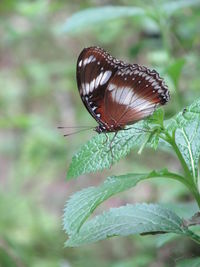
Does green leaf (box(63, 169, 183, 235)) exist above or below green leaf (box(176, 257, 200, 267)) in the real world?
above

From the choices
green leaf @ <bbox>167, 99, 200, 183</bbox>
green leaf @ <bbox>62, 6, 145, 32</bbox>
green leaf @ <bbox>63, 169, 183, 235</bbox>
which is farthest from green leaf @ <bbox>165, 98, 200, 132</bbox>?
green leaf @ <bbox>62, 6, 145, 32</bbox>

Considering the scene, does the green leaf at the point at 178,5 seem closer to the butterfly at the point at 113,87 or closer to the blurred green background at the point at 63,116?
the blurred green background at the point at 63,116

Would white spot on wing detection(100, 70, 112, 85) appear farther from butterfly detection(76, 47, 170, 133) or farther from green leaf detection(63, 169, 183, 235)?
green leaf detection(63, 169, 183, 235)

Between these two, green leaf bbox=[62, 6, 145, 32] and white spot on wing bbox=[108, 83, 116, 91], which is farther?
green leaf bbox=[62, 6, 145, 32]

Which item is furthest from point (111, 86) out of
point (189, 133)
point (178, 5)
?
point (178, 5)

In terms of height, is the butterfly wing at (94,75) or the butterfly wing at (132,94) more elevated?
the butterfly wing at (94,75)

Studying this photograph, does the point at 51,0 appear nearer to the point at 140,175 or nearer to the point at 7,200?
the point at 7,200

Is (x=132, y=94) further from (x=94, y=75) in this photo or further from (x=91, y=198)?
(x=91, y=198)

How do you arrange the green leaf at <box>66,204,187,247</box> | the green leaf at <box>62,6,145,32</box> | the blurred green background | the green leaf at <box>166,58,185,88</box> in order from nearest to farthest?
the green leaf at <box>66,204,187,247</box> < the green leaf at <box>166,58,185,88</box> < the green leaf at <box>62,6,145,32</box> < the blurred green background

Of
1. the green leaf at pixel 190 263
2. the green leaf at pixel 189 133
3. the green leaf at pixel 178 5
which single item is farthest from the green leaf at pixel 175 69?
the green leaf at pixel 190 263

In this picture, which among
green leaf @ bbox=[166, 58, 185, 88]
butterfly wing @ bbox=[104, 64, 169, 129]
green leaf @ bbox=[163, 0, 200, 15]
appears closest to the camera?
butterfly wing @ bbox=[104, 64, 169, 129]
